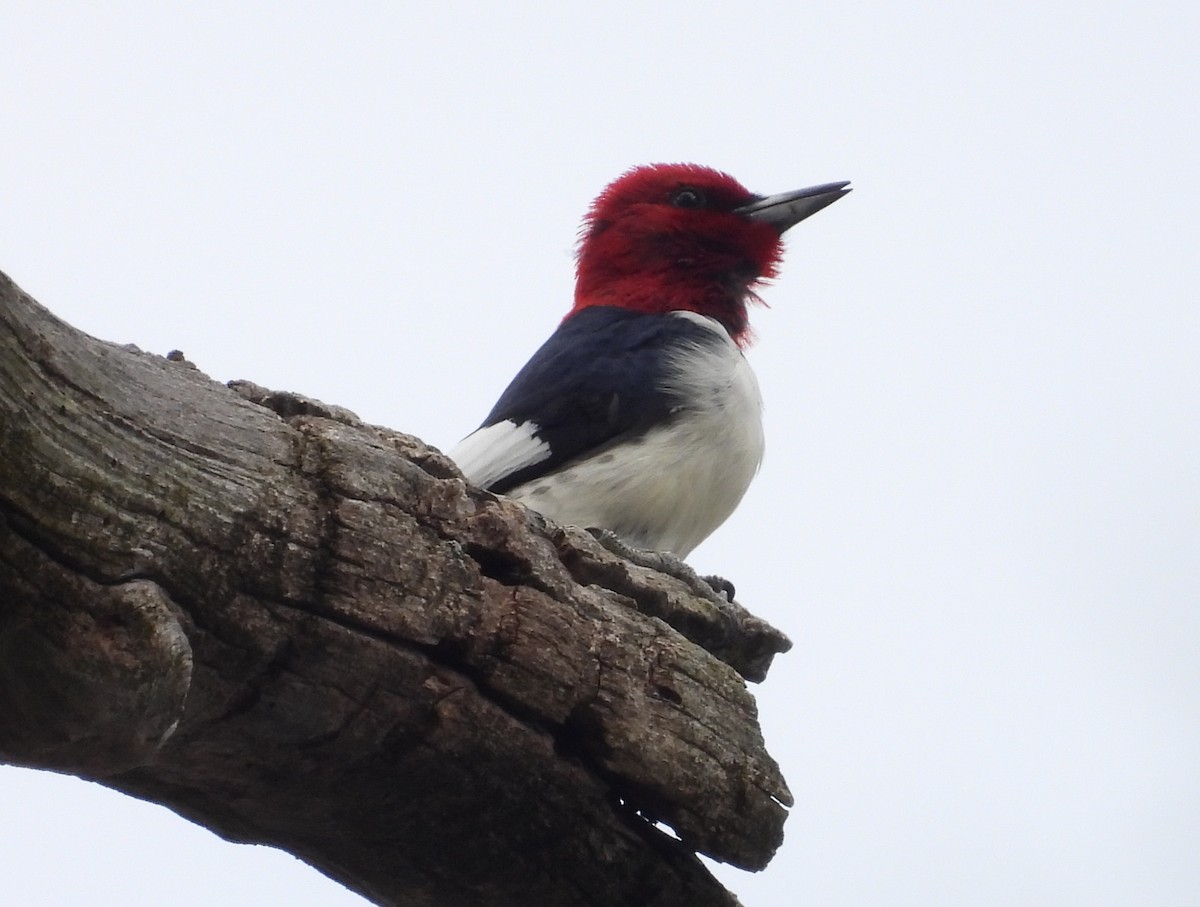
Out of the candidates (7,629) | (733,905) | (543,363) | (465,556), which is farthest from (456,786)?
(543,363)

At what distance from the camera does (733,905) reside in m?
3.25

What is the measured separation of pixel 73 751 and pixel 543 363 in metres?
2.53

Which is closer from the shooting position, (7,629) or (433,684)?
(7,629)

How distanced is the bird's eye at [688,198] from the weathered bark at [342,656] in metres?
2.47

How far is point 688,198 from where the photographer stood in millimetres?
5637

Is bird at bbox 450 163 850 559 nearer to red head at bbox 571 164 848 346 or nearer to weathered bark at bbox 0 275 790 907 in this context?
red head at bbox 571 164 848 346

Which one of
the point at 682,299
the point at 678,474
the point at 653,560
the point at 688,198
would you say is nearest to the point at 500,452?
the point at 678,474

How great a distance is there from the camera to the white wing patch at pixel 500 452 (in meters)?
4.30

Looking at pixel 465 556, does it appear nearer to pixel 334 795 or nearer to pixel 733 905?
pixel 334 795

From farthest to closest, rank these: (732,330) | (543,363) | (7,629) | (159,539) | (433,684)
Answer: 1. (732,330)
2. (543,363)
3. (433,684)
4. (159,539)
5. (7,629)

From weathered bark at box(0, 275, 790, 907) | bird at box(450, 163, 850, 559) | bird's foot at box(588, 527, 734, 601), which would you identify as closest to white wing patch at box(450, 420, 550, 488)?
bird at box(450, 163, 850, 559)

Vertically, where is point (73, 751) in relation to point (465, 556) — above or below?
below

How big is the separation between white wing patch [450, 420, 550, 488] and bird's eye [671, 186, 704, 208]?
58.5 inches

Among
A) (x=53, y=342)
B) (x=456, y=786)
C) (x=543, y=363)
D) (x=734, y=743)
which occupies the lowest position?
(x=456, y=786)
